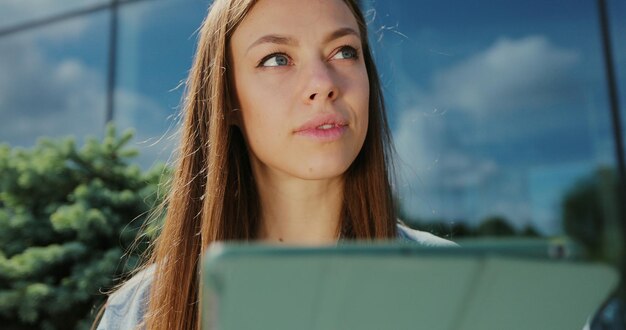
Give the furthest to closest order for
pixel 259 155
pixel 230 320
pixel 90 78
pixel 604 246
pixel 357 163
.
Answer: pixel 90 78, pixel 604 246, pixel 357 163, pixel 259 155, pixel 230 320

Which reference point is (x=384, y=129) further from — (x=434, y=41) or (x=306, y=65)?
(x=434, y=41)

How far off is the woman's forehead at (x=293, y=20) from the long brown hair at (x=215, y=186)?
0.10 feet

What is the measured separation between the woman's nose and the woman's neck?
10.1 inches

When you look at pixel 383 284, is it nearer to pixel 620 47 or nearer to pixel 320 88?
pixel 320 88

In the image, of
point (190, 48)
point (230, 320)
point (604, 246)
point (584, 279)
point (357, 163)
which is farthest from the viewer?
point (190, 48)

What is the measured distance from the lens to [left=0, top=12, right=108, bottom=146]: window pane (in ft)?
19.4

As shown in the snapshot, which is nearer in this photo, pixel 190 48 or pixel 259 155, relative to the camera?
pixel 259 155

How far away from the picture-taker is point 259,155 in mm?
1576

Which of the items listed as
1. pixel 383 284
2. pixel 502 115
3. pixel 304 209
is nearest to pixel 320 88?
pixel 304 209

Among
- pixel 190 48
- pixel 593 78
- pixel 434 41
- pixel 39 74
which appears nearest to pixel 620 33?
pixel 593 78

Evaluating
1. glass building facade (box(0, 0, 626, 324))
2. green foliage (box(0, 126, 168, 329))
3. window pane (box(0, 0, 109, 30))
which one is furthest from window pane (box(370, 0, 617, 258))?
window pane (box(0, 0, 109, 30))

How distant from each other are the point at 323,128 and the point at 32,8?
5.63 m

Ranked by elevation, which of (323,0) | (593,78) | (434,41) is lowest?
(323,0)

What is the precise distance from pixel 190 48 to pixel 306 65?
12.2 feet
